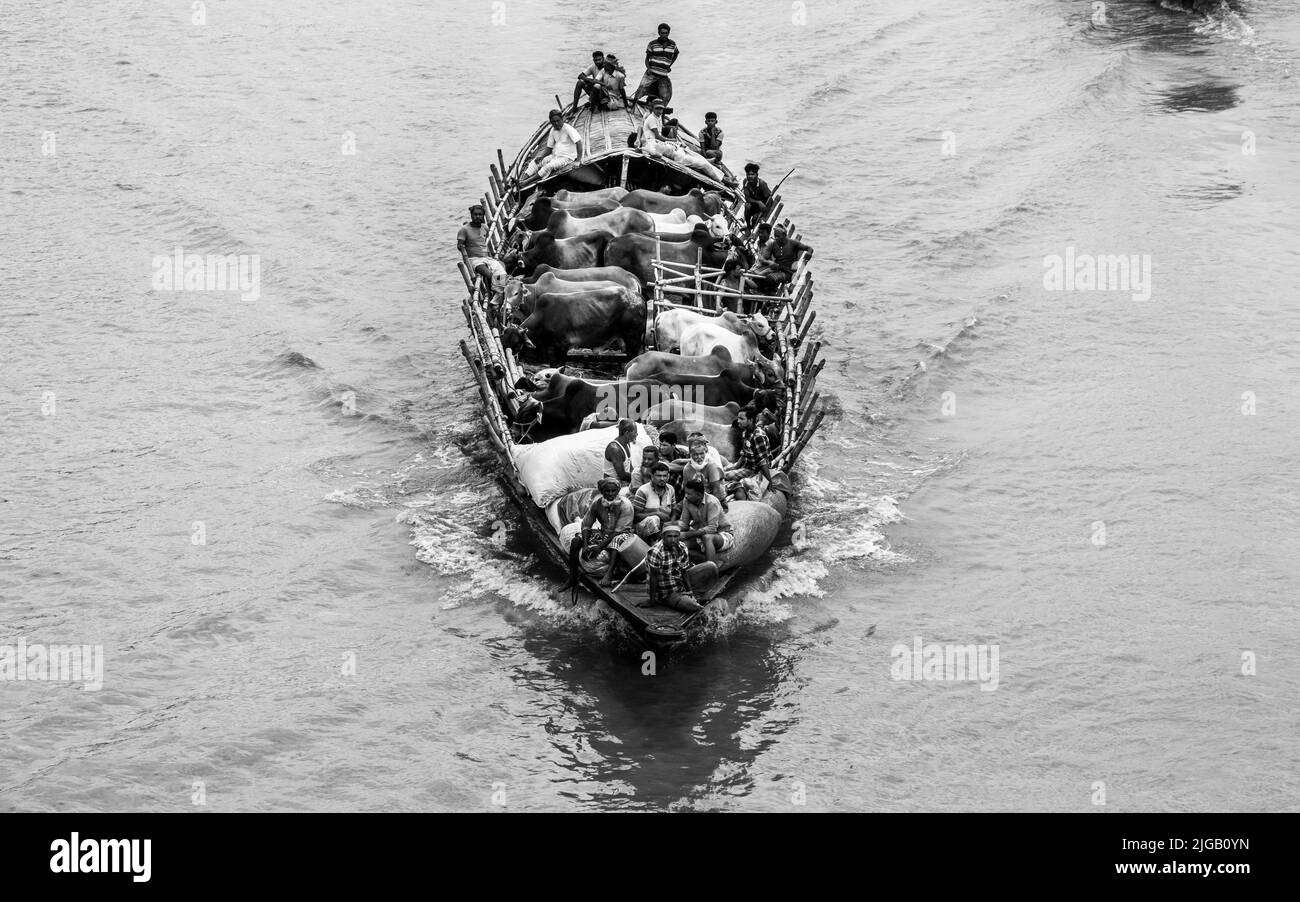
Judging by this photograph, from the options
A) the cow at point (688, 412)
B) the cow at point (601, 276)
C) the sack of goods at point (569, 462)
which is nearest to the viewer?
the sack of goods at point (569, 462)

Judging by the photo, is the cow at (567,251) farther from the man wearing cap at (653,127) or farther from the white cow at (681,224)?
the man wearing cap at (653,127)

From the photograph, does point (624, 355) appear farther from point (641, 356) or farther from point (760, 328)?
point (760, 328)

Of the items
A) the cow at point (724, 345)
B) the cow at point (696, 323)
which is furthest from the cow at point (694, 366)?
the cow at point (696, 323)

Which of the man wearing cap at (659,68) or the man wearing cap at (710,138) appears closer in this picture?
the man wearing cap at (710,138)

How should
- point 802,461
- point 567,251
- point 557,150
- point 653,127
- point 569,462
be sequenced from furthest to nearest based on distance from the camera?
point 653,127 → point 557,150 → point 567,251 → point 802,461 → point 569,462

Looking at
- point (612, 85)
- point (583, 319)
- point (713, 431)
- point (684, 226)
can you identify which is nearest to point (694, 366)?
point (713, 431)

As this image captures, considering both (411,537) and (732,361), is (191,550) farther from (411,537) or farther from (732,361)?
(732,361)
